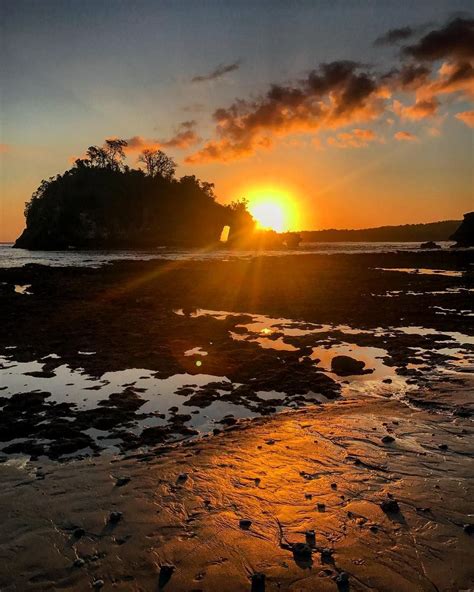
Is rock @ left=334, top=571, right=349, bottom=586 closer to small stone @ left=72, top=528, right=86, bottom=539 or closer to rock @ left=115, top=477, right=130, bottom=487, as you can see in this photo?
small stone @ left=72, top=528, right=86, bottom=539

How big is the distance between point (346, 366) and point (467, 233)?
127145 mm

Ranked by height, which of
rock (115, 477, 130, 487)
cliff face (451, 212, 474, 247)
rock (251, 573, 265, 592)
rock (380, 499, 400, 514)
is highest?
cliff face (451, 212, 474, 247)

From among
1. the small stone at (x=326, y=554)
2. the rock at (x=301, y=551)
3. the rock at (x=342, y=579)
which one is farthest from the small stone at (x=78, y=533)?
the rock at (x=342, y=579)

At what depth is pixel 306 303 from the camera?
24.1m

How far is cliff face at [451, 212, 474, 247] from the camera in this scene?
116000 millimetres

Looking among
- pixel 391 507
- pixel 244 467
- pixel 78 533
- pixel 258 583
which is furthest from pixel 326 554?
pixel 78 533

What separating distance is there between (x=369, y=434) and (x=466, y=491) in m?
2.05

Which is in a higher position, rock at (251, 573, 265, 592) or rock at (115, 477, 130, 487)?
rock at (251, 573, 265, 592)

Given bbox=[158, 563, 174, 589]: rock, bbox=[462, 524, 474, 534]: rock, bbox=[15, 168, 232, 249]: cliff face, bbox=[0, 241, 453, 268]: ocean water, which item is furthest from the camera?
bbox=[15, 168, 232, 249]: cliff face

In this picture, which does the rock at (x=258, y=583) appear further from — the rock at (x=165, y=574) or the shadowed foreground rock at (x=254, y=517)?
the rock at (x=165, y=574)

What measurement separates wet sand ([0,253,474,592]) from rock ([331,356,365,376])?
1.47ft

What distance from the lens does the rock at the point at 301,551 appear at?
4557 mm

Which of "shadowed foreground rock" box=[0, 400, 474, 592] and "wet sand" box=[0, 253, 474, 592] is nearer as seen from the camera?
"shadowed foreground rock" box=[0, 400, 474, 592]

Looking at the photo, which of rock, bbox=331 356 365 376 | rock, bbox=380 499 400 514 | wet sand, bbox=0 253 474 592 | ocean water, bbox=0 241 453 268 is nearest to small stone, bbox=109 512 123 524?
wet sand, bbox=0 253 474 592
